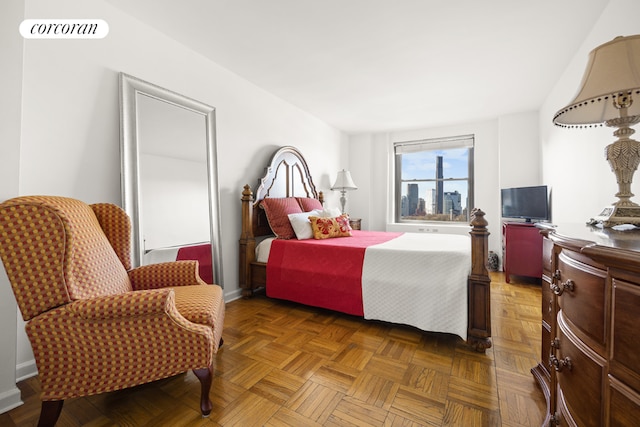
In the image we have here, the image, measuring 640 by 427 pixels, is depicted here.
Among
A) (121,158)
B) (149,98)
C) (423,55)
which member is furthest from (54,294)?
(423,55)

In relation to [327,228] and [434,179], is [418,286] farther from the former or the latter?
[434,179]

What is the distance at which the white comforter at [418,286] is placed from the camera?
6.60ft

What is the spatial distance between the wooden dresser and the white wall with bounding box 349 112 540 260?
4.09 meters

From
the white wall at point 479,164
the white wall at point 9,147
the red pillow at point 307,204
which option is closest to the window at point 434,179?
the white wall at point 479,164

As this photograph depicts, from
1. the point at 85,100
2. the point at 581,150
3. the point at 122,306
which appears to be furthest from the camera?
the point at 581,150

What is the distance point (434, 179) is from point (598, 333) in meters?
4.96

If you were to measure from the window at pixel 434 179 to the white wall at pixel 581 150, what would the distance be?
135 centimetres

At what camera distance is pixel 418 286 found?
212 cm

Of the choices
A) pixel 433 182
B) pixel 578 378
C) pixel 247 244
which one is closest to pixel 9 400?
pixel 247 244

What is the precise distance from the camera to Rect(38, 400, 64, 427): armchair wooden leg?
117cm

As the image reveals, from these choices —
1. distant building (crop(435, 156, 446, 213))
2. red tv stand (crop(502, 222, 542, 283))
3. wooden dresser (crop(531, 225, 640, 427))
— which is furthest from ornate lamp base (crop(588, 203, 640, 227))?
distant building (crop(435, 156, 446, 213))

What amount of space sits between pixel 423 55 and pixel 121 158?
2.77m

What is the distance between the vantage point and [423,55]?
8.71 feet

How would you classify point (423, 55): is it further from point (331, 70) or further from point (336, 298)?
point (336, 298)
